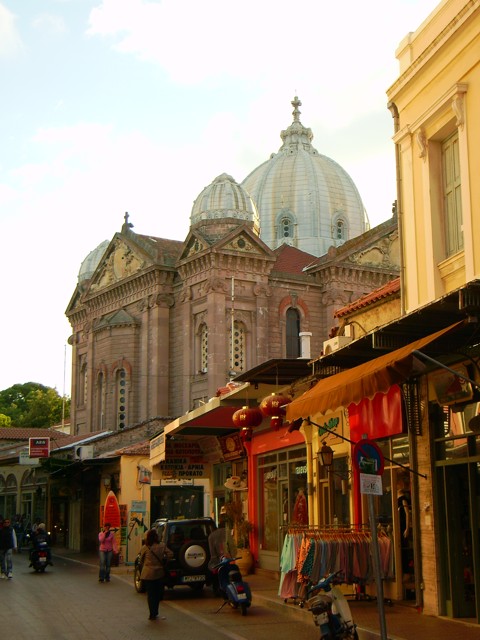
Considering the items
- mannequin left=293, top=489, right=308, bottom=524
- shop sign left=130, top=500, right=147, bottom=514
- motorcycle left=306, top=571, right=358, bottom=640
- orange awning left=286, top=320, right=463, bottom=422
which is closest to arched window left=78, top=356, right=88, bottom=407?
shop sign left=130, top=500, right=147, bottom=514

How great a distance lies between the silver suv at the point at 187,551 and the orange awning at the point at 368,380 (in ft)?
20.7

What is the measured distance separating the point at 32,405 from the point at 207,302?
43858 mm

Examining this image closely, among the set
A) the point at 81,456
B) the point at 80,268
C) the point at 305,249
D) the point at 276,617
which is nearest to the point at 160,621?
the point at 276,617

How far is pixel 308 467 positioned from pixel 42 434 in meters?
43.6

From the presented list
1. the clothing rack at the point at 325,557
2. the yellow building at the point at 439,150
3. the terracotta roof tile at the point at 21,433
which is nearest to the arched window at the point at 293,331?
the terracotta roof tile at the point at 21,433

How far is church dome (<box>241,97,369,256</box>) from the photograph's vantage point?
2381 inches

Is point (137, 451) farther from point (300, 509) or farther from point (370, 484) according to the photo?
point (370, 484)

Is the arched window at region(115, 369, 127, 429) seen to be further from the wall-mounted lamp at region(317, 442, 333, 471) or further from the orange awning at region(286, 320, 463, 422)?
the orange awning at region(286, 320, 463, 422)

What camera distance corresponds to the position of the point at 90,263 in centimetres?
6306

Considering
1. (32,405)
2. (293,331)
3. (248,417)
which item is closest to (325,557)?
(248,417)

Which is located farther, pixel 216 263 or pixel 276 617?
pixel 216 263

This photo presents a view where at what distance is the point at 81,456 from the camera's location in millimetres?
38781

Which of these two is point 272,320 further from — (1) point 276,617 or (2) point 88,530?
(1) point 276,617

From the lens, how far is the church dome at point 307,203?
6047 centimetres
